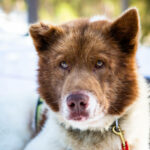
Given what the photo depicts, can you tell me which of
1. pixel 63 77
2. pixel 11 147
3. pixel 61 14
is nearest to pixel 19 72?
pixel 11 147

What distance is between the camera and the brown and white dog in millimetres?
3145

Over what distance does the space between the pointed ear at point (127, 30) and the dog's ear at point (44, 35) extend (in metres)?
0.70

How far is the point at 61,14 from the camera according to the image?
30703mm

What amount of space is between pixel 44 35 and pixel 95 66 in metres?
0.85

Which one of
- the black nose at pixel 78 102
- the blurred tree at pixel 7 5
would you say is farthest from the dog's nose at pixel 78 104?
the blurred tree at pixel 7 5

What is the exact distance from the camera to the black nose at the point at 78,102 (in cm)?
276

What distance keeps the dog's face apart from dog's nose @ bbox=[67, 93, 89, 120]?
0.21ft

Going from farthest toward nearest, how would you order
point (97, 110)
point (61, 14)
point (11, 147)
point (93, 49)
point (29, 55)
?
point (61, 14) < point (29, 55) < point (11, 147) < point (93, 49) < point (97, 110)

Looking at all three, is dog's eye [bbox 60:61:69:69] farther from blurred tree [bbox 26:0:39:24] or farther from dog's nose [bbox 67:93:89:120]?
blurred tree [bbox 26:0:39:24]

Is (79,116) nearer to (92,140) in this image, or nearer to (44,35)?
(92,140)

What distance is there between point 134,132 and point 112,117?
327 millimetres

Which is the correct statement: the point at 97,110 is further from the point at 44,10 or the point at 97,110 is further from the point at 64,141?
the point at 44,10

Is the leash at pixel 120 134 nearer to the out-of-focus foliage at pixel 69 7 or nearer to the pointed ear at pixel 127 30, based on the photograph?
the pointed ear at pixel 127 30

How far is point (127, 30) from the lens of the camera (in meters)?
3.26
